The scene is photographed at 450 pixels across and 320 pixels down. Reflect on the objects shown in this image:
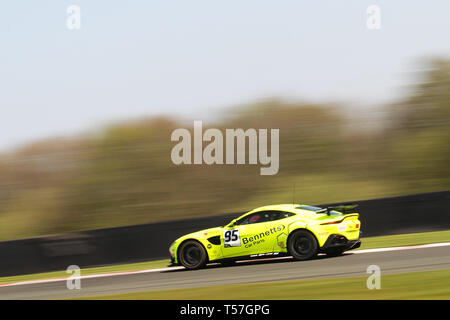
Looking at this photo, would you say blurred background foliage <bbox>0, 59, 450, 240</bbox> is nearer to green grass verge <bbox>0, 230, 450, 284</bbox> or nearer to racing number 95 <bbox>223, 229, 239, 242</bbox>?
green grass verge <bbox>0, 230, 450, 284</bbox>

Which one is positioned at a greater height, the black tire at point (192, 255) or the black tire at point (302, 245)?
the black tire at point (302, 245)

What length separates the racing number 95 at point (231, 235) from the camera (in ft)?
40.0

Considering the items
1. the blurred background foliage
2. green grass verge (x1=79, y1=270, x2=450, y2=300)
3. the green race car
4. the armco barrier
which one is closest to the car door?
the green race car

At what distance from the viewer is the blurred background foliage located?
21.9m

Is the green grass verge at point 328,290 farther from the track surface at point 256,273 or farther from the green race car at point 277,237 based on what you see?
the green race car at point 277,237

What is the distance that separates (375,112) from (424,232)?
1017cm

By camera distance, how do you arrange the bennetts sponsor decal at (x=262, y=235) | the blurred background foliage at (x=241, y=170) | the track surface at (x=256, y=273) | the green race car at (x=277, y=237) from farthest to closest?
the blurred background foliage at (x=241, y=170) < the bennetts sponsor decal at (x=262, y=235) < the green race car at (x=277, y=237) < the track surface at (x=256, y=273)

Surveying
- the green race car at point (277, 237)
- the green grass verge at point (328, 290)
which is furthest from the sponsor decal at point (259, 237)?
the green grass verge at point (328, 290)

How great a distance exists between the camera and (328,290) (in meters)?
8.36

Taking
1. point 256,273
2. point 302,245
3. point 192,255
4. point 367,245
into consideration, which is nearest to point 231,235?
point 192,255

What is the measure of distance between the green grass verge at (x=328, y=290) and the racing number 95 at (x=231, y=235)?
2.66 meters

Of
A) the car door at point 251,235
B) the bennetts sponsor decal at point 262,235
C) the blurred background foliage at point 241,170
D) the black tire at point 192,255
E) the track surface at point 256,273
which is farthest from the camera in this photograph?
the blurred background foliage at point 241,170

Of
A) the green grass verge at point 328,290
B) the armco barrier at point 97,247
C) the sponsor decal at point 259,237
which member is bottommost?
the armco barrier at point 97,247
